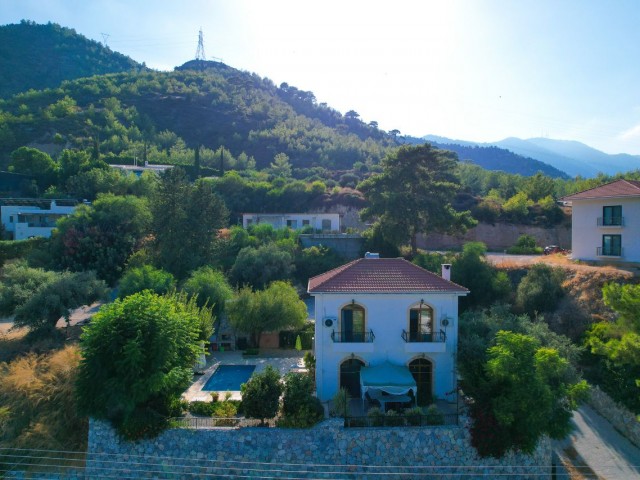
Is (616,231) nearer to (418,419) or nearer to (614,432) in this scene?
(614,432)

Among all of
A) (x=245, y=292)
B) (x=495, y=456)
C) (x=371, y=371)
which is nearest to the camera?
(x=495, y=456)

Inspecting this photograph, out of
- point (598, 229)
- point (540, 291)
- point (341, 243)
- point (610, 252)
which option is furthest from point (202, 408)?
point (598, 229)

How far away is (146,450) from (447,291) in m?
11.5

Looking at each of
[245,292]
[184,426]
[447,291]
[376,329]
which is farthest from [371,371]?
[245,292]

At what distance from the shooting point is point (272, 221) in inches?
1732

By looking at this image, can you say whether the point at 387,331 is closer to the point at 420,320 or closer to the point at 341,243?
the point at 420,320

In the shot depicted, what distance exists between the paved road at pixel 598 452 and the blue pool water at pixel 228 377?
12.1 meters

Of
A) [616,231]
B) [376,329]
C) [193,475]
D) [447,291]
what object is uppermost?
[616,231]

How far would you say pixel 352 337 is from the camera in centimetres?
1633

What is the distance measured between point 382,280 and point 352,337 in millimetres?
2428

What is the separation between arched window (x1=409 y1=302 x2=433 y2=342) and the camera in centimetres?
1641

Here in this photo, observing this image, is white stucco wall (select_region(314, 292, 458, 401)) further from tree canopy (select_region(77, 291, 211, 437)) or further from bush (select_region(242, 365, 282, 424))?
tree canopy (select_region(77, 291, 211, 437))

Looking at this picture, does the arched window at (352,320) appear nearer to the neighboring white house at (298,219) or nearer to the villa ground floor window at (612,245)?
the villa ground floor window at (612,245)

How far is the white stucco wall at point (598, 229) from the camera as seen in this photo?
2436cm
